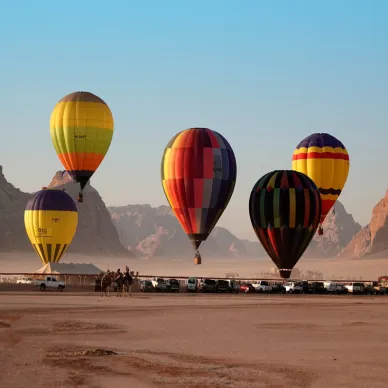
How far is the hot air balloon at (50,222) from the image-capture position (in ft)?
317

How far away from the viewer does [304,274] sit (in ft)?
621

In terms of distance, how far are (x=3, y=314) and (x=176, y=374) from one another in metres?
21.3

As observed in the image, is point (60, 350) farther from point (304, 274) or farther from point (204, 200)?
point (304, 274)

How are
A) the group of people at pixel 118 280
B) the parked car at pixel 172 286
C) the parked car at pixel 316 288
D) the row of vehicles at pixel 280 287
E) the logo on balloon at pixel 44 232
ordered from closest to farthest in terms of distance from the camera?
the group of people at pixel 118 280 → the parked car at pixel 172 286 → the row of vehicles at pixel 280 287 → the parked car at pixel 316 288 → the logo on balloon at pixel 44 232

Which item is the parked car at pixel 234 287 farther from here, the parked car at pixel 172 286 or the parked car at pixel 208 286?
the parked car at pixel 172 286

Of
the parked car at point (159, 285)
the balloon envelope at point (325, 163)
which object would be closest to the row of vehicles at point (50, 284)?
the parked car at point (159, 285)

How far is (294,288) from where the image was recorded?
79.4 metres

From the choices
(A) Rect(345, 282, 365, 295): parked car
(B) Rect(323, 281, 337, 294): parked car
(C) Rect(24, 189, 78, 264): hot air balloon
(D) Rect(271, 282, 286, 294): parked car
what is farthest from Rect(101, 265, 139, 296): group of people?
(C) Rect(24, 189, 78, 264): hot air balloon

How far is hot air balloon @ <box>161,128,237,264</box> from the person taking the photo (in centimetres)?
7569

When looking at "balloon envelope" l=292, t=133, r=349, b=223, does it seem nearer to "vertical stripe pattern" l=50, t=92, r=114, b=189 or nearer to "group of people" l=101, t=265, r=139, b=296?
"vertical stripe pattern" l=50, t=92, r=114, b=189

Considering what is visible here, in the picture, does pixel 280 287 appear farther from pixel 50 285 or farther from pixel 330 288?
pixel 50 285

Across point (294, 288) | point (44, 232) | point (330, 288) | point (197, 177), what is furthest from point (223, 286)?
point (44, 232)

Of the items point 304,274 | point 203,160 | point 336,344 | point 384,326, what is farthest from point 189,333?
point 304,274

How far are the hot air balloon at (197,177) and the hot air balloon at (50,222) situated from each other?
22136 mm
